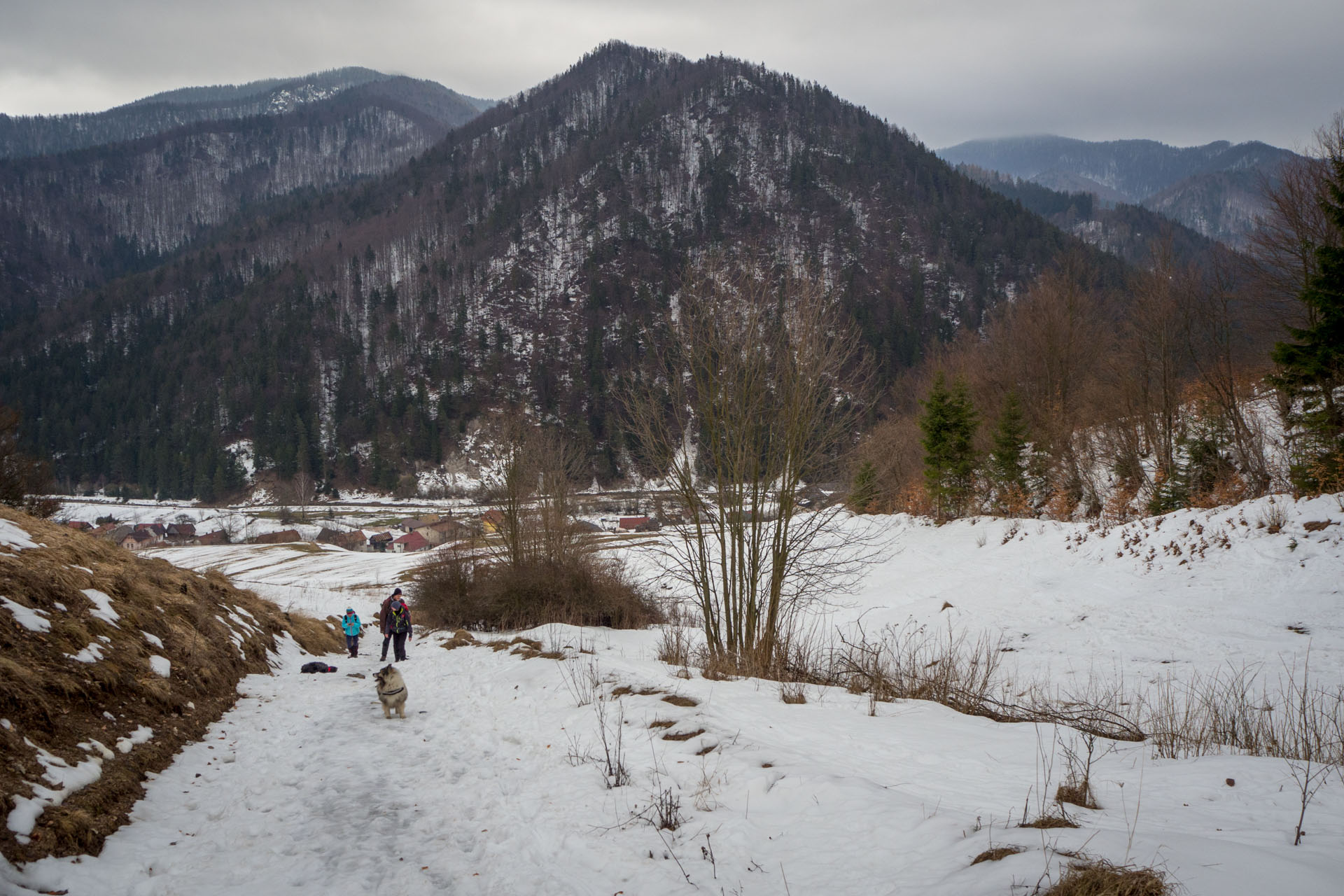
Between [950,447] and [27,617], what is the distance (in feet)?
107

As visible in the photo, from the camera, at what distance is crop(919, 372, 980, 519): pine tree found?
31719mm

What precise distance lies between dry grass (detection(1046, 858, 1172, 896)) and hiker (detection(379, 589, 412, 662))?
1417cm

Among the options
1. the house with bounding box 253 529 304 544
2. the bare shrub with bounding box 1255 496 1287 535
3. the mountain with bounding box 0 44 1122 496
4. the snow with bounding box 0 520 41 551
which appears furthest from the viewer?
the mountain with bounding box 0 44 1122 496

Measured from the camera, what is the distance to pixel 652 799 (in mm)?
5043

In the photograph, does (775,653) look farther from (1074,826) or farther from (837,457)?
(1074,826)

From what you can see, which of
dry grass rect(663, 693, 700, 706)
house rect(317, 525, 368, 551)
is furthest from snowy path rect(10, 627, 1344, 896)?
house rect(317, 525, 368, 551)

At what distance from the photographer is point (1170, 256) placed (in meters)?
26.0

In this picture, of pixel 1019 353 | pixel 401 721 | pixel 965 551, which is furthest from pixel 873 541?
pixel 401 721

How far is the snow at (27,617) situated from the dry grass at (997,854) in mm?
8641

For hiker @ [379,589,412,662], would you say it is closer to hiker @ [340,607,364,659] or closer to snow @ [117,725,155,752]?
hiker @ [340,607,364,659]

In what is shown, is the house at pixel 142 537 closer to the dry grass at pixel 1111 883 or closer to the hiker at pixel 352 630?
the hiker at pixel 352 630

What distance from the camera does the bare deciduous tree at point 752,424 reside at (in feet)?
38.4

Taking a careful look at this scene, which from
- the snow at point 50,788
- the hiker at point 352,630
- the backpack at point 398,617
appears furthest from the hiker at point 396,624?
the snow at point 50,788

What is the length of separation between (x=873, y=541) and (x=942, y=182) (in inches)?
7096
